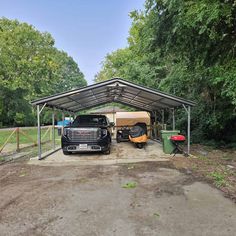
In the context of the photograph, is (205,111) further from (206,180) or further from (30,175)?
(30,175)

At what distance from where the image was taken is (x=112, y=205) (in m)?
3.94

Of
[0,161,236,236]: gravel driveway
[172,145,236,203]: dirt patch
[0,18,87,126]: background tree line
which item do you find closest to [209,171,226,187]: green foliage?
[172,145,236,203]: dirt patch

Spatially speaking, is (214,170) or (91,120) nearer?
(214,170)

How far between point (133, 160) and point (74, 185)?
323 cm

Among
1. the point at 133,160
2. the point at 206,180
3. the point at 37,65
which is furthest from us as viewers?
the point at 37,65

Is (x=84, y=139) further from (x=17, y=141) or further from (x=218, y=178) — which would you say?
(x=218, y=178)

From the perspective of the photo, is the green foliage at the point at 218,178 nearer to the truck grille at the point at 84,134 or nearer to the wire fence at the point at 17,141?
the truck grille at the point at 84,134

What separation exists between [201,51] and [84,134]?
5081 mm

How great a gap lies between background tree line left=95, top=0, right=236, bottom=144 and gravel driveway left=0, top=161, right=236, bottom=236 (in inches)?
131

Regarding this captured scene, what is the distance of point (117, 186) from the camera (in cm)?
505

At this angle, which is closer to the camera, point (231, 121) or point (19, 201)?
point (19, 201)

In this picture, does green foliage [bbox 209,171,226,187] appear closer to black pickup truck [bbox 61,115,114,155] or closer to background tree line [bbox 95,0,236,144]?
background tree line [bbox 95,0,236,144]

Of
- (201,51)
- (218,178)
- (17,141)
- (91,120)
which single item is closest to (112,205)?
(218,178)

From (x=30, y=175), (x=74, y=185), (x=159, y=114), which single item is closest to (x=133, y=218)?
(x=74, y=185)
